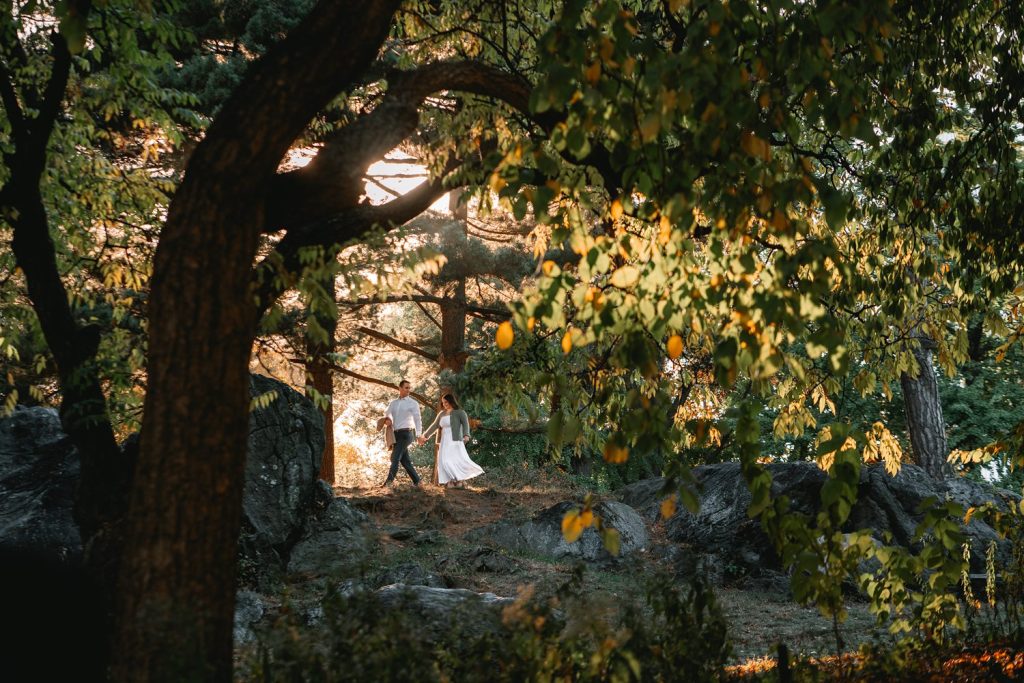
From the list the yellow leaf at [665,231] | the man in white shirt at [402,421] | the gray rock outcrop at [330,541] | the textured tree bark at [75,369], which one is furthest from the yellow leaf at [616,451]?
the man in white shirt at [402,421]

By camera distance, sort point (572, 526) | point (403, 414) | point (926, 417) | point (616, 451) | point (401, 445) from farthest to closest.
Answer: point (401, 445)
point (403, 414)
point (926, 417)
point (616, 451)
point (572, 526)

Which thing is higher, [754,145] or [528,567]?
[754,145]

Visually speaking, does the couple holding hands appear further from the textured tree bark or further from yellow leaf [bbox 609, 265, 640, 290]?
yellow leaf [bbox 609, 265, 640, 290]

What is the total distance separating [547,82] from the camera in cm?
279

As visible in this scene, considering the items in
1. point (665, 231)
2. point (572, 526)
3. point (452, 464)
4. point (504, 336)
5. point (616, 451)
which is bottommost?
point (572, 526)

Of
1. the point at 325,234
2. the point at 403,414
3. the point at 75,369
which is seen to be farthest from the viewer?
the point at 403,414

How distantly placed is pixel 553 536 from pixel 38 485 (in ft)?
22.5

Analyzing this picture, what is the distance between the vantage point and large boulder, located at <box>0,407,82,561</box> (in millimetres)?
8383

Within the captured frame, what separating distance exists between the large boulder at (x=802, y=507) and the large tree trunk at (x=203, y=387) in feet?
29.5

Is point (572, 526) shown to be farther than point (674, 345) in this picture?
No

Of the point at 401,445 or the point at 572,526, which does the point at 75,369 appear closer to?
the point at 572,526

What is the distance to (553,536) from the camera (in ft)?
39.0

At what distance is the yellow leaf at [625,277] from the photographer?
9.95 ft

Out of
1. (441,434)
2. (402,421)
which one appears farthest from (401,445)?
(441,434)
